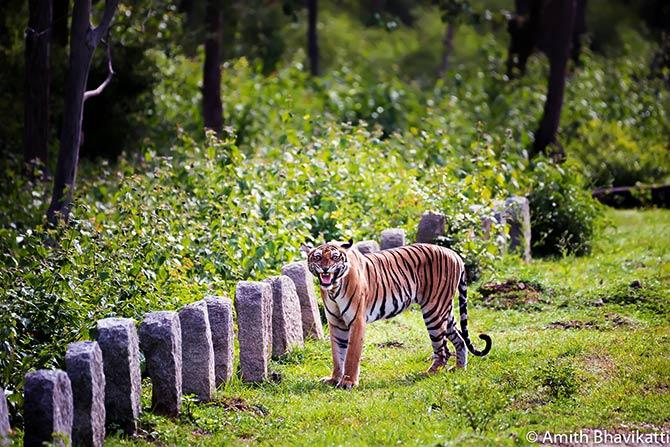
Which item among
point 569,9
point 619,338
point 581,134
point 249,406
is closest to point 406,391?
point 249,406

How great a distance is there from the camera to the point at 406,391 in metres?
8.58

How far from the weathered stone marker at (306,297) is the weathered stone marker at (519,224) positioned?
362 cm

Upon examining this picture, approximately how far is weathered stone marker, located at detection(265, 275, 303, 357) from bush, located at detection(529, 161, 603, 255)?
4848 millimetres

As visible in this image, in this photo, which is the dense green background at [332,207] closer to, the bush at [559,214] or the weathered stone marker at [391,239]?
the bush at [559,214]

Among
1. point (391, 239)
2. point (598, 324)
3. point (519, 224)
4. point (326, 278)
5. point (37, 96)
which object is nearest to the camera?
point (326, 278)

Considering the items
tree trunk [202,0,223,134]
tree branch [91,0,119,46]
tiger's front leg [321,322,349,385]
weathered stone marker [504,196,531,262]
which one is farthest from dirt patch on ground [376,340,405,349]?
tree trunk [202,0,223,134]

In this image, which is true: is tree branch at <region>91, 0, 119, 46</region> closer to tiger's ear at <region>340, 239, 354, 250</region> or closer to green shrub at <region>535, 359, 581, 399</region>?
tiger's ear at <region>340, 239, 354, 250</region>

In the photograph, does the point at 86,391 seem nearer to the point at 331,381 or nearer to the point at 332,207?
the point at 331,381

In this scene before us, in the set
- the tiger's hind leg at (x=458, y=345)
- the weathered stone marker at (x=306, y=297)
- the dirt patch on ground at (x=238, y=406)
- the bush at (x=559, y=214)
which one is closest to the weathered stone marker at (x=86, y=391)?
the dirt patch on ground at (x=238, y=406)

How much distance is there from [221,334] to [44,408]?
2048mm

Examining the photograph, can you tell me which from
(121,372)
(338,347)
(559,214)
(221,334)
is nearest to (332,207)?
(559,214)

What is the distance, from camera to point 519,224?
13195 millimetres

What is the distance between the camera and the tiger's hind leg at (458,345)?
9.25m

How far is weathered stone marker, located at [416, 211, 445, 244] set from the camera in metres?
11.9
